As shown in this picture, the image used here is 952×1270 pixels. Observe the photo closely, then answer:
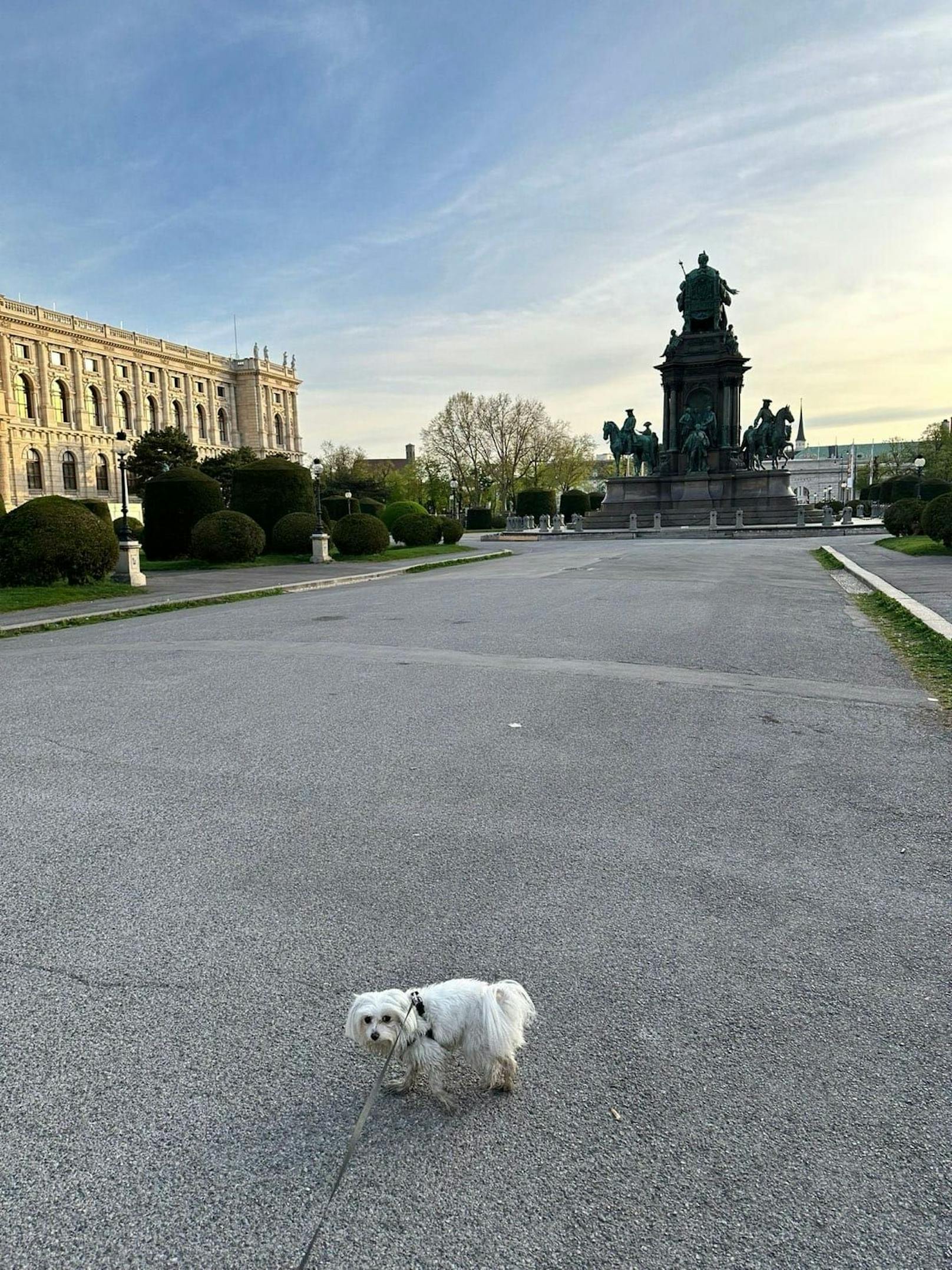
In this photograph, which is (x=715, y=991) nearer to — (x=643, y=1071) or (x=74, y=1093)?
(x=643, y=1071)

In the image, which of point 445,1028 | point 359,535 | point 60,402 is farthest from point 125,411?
point 445,1028

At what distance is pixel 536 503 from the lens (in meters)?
74.9

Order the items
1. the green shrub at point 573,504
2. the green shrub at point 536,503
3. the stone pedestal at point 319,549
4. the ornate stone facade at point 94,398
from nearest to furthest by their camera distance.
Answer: the stone pedestal at point 319,549 < the green shrub at point 536,503 < the green shrub at point 573,504 < the ornate stone facade at point 94,398

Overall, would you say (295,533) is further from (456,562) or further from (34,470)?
(34,470)

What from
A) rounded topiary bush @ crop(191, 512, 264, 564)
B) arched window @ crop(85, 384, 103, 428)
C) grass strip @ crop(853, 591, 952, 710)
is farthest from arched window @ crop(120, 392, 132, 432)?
grass strip @ crop(853, 591, 952, 710)

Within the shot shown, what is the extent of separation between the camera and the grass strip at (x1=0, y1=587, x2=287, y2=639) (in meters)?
14.9

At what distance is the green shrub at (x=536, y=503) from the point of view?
7481cm

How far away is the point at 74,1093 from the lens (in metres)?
2.57

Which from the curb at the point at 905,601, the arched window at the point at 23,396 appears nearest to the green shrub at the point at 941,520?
the curb at the point at 905,601

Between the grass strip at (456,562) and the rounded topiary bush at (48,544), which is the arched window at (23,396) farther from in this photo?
the rounded topiary bush at (48,544)

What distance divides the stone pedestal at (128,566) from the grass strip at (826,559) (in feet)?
58.8

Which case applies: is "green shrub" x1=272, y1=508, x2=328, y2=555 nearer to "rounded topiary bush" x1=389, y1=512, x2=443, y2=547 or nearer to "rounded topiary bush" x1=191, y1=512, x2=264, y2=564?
"rounded topiary bush" x1=191, y1=512, x2=264, y2=564

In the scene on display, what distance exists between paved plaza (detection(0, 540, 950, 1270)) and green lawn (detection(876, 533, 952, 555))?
2004 centimetres

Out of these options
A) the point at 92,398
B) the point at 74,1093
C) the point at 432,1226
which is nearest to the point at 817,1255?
the point at 432,1226
